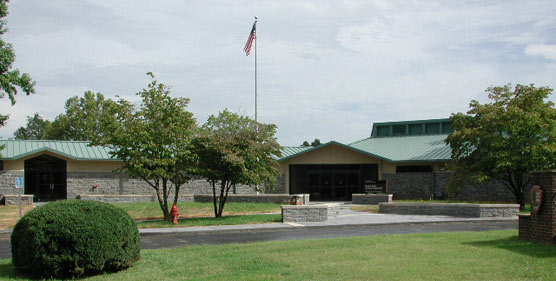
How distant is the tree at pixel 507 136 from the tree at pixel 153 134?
14385 mm

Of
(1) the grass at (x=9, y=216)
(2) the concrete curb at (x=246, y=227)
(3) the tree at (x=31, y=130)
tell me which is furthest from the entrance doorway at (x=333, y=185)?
(3) the tree at (x=31, y=130)

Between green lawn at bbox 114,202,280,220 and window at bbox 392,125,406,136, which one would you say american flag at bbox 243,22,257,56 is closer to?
green lawn at bbox 114,202,280,220

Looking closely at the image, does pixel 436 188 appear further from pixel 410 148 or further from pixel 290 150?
pixel 290 150

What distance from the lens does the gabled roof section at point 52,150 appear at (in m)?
35.3

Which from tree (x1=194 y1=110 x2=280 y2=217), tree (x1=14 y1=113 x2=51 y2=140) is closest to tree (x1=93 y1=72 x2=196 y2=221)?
tree (x1=194 y1=110 x2=280 y2=217)

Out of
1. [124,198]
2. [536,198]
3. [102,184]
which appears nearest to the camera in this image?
[536,198]

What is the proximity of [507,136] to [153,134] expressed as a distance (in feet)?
58.0

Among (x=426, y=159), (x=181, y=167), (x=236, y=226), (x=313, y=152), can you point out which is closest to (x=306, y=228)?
(x=236, y=226)

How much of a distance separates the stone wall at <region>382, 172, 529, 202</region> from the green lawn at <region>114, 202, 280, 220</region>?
10356mm

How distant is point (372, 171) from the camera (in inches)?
1583

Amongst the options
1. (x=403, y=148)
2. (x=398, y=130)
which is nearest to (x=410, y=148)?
(x=403, y=148)

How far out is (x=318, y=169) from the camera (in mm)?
41469

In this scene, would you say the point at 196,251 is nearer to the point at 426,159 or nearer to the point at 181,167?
the point at 181,167

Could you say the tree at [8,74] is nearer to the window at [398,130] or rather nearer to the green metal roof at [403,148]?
the green metal roof at [403,148]
